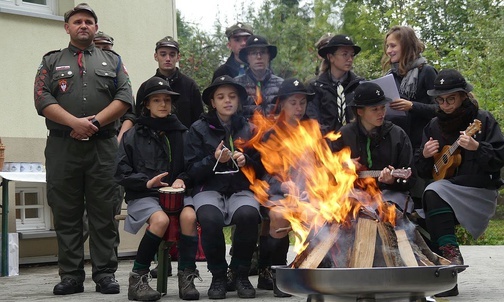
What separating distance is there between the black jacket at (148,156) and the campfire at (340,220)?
1463 millimetres

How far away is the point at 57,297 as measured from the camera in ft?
25.2

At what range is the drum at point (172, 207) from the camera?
24.0 feet

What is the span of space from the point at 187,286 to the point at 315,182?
1.91 m

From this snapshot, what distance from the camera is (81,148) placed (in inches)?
313

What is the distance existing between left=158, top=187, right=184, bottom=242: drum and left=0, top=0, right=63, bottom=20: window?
4244mm

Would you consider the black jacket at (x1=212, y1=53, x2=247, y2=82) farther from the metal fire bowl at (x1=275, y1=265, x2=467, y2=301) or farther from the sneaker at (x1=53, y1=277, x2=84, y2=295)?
the metal fire bowl at (x1=275, y1=265, x2=467, y2=301)

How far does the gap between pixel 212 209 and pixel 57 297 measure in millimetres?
1584

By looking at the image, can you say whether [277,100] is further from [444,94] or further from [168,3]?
[168,3]

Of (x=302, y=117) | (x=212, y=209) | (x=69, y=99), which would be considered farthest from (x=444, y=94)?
(x=69, y=99)

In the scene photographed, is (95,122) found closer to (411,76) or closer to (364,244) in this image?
(411,76)

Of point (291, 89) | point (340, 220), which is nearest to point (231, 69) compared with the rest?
point (291, 89)

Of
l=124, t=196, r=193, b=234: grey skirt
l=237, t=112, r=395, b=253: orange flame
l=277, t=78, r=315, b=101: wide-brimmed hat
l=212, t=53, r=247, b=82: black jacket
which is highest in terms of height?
l=212, t=53, r=247, b=82: black jacket

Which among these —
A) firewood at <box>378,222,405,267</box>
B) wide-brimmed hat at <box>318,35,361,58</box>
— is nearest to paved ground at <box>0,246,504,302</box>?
firewood at <box>378,222,405,267</box>

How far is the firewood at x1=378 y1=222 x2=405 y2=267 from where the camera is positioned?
17.3 ft
